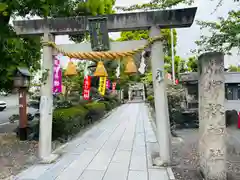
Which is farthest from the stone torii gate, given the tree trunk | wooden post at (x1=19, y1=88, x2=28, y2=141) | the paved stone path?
wooden post at (x1=19, y1=88, x2=28, y2=141)

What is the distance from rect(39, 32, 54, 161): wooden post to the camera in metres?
6.23

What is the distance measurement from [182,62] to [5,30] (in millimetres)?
27534

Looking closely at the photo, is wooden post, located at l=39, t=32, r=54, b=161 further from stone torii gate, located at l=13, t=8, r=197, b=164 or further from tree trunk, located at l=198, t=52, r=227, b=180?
tree trunk, located at l=198, t=52, r=227, b=180

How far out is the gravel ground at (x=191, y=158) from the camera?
5121mm

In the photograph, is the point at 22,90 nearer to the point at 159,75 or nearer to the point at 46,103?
the point at 46,103

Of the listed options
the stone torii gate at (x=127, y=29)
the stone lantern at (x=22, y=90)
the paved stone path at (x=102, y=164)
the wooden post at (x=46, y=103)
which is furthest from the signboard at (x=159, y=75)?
the stone lantern at (x=22, y=90)

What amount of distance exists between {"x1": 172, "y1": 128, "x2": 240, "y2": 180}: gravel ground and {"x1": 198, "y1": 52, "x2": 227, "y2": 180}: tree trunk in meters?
0.46

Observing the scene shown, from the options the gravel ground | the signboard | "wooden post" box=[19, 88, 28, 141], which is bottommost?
the gravel ground

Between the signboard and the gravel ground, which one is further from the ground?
the signboard

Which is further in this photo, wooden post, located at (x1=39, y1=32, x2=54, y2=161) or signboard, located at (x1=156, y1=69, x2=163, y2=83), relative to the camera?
wooden post, located at (x1=39, y1=32, x2=54, y2=161)

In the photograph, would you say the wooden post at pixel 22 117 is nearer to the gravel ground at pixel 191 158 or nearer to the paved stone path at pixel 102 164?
the paved stone path at pixel 102 164

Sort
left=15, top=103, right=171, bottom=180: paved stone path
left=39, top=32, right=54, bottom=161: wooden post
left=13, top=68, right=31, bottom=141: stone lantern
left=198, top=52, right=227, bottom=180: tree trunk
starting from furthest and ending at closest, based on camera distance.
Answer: left=13, top=68, right=31, bottom=141: stone lantern < left=39, top=32, right=54, bottom=161: wooden post < left=15, top=103, right=171, bottom=180: paved stone path < left=198, top=52, right=227, bottom=180: tree trunk

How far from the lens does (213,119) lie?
15.2 ft

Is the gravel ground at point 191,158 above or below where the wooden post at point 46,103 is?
below
